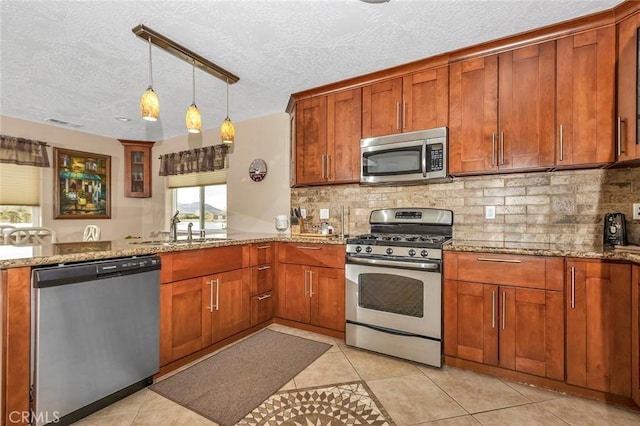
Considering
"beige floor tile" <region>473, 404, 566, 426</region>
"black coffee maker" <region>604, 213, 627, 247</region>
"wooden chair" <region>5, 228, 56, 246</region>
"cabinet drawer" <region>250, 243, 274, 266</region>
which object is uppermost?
"black coffee maker" <region>604, 213, 627, 247</region>

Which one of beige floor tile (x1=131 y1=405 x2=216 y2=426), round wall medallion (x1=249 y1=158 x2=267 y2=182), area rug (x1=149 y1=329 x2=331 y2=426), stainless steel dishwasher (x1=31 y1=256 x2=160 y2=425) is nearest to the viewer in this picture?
stainless steel dishwasher (x1=31 y1=256 x2=160 y2=425)

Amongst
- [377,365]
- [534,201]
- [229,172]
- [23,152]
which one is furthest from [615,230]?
[23,152]

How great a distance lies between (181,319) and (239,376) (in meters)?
0.59

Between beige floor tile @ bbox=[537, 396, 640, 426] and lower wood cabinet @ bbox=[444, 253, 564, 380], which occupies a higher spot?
lower wood cabinet @ bbox=[444, 253, 564, 380]

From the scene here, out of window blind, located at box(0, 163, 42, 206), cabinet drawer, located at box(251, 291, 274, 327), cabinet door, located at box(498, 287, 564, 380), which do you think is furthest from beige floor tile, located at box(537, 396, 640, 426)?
window blind, located at box(0, 163, 42, 206)

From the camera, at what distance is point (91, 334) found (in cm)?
167

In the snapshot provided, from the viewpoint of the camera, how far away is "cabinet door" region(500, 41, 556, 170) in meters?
2.23

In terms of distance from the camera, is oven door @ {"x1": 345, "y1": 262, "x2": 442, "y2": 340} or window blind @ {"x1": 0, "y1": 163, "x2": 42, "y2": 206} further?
window blind @ {"x1": 0, "y1": 163, "x2": 42, "y2": 206}

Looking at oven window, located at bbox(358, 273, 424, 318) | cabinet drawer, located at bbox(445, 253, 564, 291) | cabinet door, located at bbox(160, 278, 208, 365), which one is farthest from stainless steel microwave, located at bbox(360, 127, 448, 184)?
cabinet door, located at bbox(160, 278, 208, 365)

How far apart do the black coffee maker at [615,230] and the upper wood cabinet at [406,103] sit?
1342 millimetres

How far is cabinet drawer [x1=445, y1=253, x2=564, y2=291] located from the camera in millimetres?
1933

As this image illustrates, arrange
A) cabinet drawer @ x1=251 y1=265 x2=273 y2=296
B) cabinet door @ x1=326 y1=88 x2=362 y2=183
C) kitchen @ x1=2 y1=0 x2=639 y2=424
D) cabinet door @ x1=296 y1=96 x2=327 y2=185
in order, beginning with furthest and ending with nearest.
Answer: cabinet door @ x1=296 y1=96 x2=327 y2=185 < cabinet door @ x1=326 y1=88 x2=362 y2=183 < cabinet drawer @ x1=251 y1=265 x2=273 y2=296 < kitchen @ x1=2 y1=0 x2=639 y2=424

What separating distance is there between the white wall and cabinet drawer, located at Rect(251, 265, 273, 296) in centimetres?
100

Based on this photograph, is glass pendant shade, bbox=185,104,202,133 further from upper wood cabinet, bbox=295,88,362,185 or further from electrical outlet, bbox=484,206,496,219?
electrical outlet, bbox=484,206,496,219
